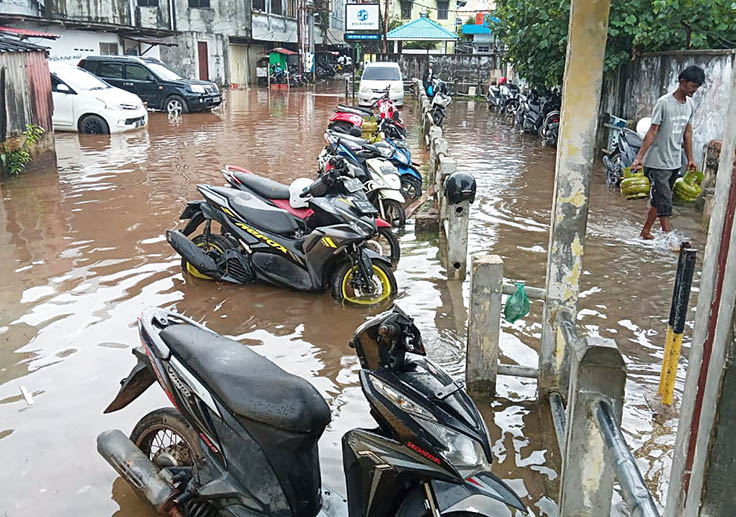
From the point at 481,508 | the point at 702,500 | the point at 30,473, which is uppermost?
the point at 702,500

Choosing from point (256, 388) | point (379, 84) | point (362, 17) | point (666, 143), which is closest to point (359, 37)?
point (362, 17)

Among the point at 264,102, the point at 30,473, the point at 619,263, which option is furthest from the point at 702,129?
the point at 264,102

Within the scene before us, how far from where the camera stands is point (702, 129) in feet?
32.0

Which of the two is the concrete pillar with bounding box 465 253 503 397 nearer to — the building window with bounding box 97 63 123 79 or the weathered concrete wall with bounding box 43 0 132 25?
the building window with bounding box 97 63 123 79

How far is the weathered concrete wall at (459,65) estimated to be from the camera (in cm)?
3459

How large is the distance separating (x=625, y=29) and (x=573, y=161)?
366 inches

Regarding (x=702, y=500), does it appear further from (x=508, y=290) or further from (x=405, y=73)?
(x=405, y=73)

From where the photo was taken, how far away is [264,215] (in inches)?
244

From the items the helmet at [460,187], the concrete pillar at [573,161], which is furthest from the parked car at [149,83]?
the concrete pillar at [573,161]

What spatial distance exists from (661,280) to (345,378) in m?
3.57

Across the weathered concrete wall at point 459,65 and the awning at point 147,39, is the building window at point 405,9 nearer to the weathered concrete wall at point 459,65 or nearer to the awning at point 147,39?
the weathered concrete wall at point 459,65

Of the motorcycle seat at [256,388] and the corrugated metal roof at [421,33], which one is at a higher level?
the corrugated metal roof at [421,33]

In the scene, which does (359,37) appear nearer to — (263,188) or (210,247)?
(263,188)

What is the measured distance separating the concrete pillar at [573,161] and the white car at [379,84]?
59.6 ft
